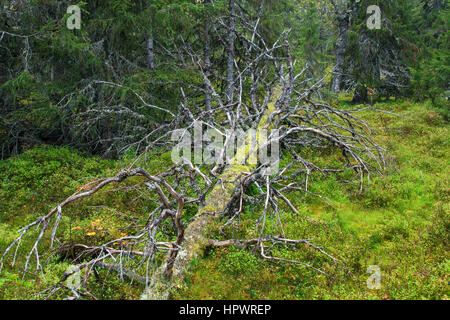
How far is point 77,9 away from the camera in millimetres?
8641

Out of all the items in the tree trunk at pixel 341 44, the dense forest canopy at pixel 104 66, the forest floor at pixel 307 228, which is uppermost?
the tree trunk at pixel 341 44

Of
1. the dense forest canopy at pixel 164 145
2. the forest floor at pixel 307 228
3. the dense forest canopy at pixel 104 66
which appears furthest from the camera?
the dense forest canopy at pixel 104 66

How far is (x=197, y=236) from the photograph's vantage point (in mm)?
5008

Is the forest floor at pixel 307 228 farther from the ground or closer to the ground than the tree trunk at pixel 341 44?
closer to the ground

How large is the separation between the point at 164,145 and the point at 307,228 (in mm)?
5095

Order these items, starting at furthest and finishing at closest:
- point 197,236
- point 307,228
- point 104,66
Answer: point 104,66, point 307,228, point 197,236

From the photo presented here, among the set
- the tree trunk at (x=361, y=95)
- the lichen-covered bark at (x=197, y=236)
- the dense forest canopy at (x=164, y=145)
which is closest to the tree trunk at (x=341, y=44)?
the tree trunk at (x=361, y=95)

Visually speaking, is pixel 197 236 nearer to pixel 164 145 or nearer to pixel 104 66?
pixel 164 145

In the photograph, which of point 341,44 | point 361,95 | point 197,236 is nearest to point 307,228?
point 197,236

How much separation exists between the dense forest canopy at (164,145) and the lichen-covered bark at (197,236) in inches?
1.1

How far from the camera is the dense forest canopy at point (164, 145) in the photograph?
5.12 meters

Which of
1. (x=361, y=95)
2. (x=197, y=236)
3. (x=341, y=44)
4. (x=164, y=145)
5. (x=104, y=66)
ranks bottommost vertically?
(x=197, y=236)

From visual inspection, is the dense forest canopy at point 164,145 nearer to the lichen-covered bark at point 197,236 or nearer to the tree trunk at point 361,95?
the lichen-covered bark at point 197,236

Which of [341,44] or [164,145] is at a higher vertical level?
[341,44]
